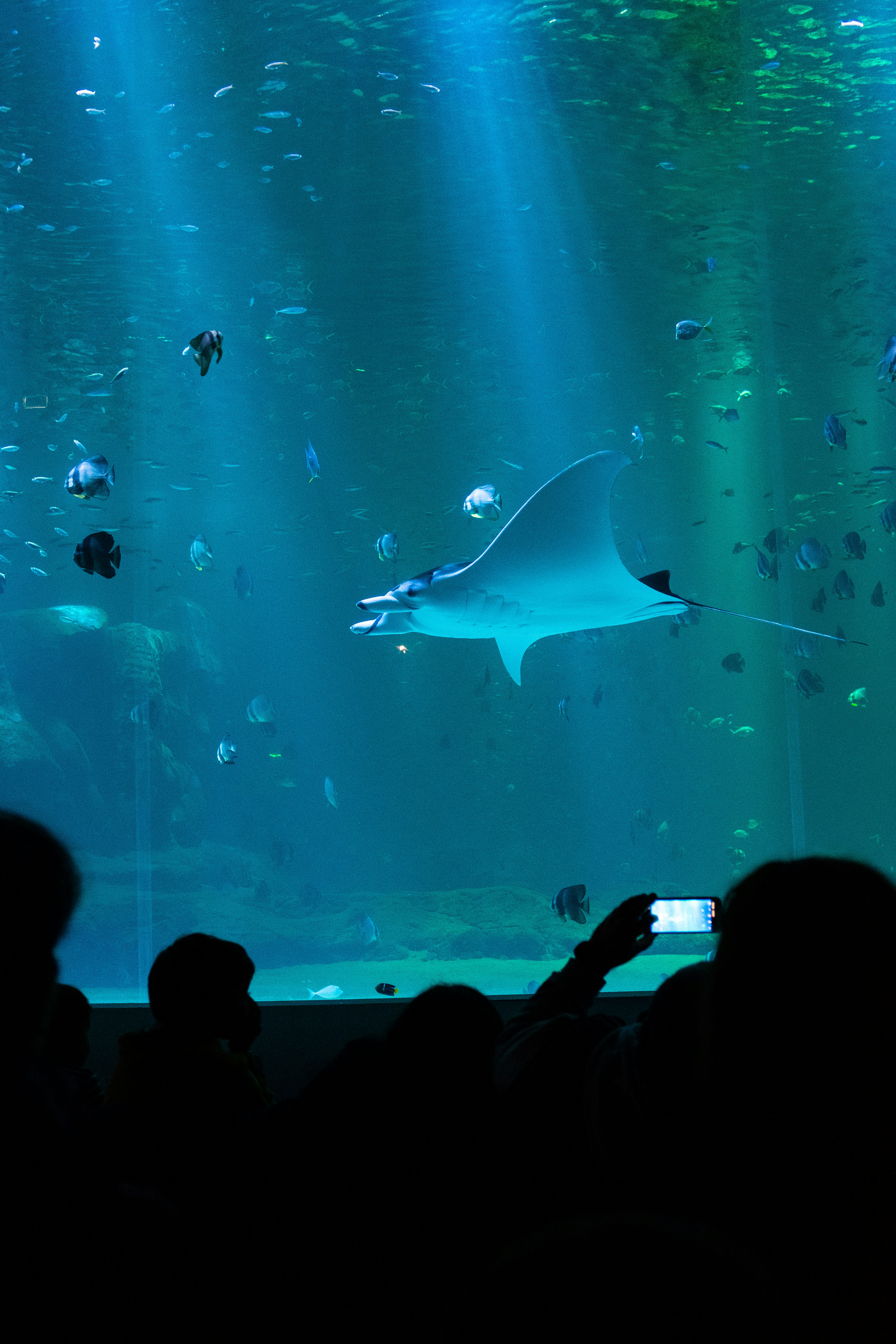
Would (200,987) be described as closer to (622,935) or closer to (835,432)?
(622,935)

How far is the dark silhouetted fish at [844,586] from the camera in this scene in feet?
22.9

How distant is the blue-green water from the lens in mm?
7582

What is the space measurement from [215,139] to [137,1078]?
9.17 m

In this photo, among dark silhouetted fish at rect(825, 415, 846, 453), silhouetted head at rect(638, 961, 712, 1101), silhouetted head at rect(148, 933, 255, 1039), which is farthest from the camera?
dark silhouetted fish at rect(825, 415, 846, 453)

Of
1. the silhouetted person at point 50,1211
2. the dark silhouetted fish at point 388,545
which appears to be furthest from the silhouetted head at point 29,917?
the dark silhouetted fish at point 388,545

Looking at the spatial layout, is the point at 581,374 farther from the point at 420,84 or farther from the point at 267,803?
the point at 267,803

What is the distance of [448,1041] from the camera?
140 centimetres

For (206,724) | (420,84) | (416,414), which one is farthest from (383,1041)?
(206,724)

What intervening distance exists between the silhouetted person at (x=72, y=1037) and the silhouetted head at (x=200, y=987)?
0.67ft

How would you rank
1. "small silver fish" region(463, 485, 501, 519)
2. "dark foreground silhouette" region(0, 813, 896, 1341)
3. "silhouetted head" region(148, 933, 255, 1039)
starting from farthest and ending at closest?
1. "small silver fish" region(463, 485, 501, 519)
2. "silhouetted head" region(148, 933, 255, 1039)
3. "dark foreground silhouette" region(0, 813, 896, 1341)

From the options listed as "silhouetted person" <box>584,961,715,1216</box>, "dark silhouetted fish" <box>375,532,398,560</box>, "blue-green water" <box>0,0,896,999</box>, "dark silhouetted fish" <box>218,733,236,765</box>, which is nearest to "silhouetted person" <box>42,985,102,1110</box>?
"blue-green water" <box>0,0,896,999</box>

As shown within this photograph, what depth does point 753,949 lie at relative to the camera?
0.95 m

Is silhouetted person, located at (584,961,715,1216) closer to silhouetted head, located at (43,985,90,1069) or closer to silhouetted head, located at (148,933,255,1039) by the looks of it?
silhouetted head, located at (148,933,255,1039)

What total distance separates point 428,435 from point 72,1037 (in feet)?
50.9
